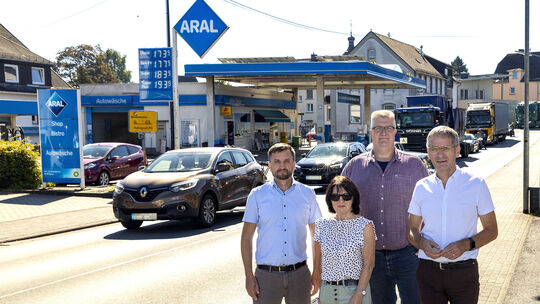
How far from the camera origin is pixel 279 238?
12.8 feet

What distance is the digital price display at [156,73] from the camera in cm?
1952

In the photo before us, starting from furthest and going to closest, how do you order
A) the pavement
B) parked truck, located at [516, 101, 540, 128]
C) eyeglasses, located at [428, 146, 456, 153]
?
parked truck, located at [516, 101, 540, 128], the pavement, eyeglasses, located at [428, 146, 456, 153]

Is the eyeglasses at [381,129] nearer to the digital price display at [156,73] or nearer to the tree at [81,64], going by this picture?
the digital price display at [156,73]

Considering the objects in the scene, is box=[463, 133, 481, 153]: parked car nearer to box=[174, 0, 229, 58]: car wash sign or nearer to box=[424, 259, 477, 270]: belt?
box=[174, 0, 229, 58]: car wash sign

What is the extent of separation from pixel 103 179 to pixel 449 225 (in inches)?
718

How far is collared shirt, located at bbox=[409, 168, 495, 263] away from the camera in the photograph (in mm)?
3588

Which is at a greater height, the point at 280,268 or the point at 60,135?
the point at 60,135

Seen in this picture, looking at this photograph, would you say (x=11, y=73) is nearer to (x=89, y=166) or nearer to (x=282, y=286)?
(x=89, y=166)

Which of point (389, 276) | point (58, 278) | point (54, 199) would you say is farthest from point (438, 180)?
point (54, 199)

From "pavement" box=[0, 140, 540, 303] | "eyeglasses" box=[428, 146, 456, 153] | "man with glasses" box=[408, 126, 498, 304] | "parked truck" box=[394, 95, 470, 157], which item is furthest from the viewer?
"parked truck" box=[394, 95, 470, 157]

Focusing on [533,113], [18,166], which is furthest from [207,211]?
[533,113]

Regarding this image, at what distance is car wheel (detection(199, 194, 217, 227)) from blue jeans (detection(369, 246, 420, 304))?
7.53 metres

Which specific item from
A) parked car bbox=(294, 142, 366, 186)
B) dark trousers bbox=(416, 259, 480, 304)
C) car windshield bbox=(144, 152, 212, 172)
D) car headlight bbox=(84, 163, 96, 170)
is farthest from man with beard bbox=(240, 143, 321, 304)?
car headlight bbox=(84, 163, 96, 170)

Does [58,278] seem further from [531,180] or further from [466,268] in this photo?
[531,180]
